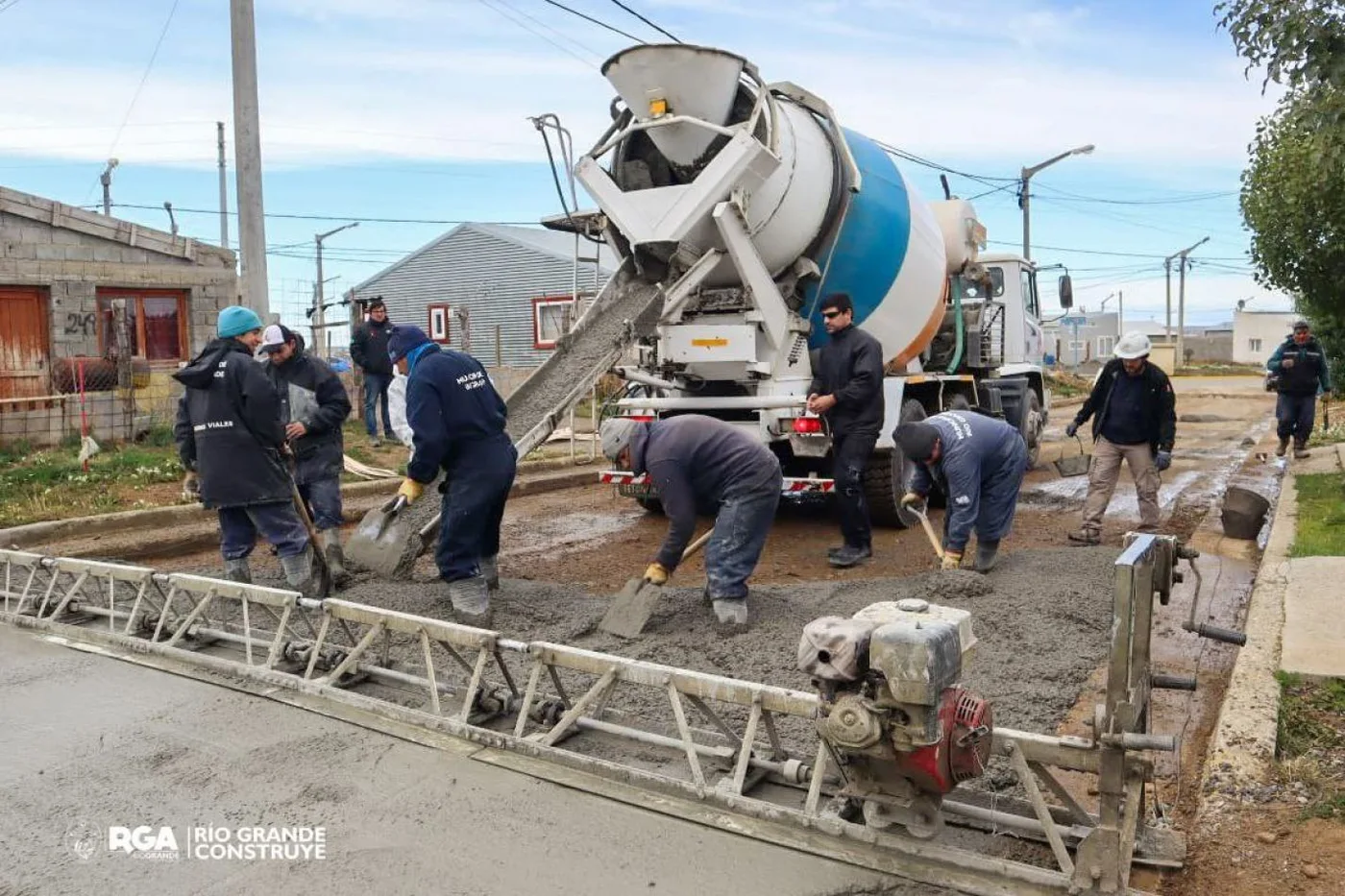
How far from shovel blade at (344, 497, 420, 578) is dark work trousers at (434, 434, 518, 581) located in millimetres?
949

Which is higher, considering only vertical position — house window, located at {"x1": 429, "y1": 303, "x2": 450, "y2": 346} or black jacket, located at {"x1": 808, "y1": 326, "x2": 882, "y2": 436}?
house window, located at {"x1": 429, "y1": 303, "x2": 450, "y2": 346}

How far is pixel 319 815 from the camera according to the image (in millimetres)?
3240

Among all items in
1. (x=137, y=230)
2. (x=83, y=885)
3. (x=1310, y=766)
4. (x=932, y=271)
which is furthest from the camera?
(x=137, y=230)

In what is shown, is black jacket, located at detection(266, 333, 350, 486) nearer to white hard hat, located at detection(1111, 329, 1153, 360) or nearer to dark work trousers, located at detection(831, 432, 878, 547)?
dark work trousers, located at detection(831, 432, 878, 547)

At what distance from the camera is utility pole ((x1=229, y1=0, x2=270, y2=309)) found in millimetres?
10367

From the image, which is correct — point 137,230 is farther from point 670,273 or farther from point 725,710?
point 725,710

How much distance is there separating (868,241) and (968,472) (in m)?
2.58

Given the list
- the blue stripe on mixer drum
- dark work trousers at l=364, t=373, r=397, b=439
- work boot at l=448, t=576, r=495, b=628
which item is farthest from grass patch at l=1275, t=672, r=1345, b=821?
dark work trousers at l=364, t=373, r=397, b=439

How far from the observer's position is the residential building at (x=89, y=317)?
41.0ft

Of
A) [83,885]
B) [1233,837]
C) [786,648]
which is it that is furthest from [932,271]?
[83,885]

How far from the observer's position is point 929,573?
5.79 meters

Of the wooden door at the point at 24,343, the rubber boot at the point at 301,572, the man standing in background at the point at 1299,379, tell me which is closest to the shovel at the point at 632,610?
the rubber boot at the point at 301,572

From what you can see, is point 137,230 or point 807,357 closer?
point 807,357

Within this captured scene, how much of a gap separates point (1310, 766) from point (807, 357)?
452cm
